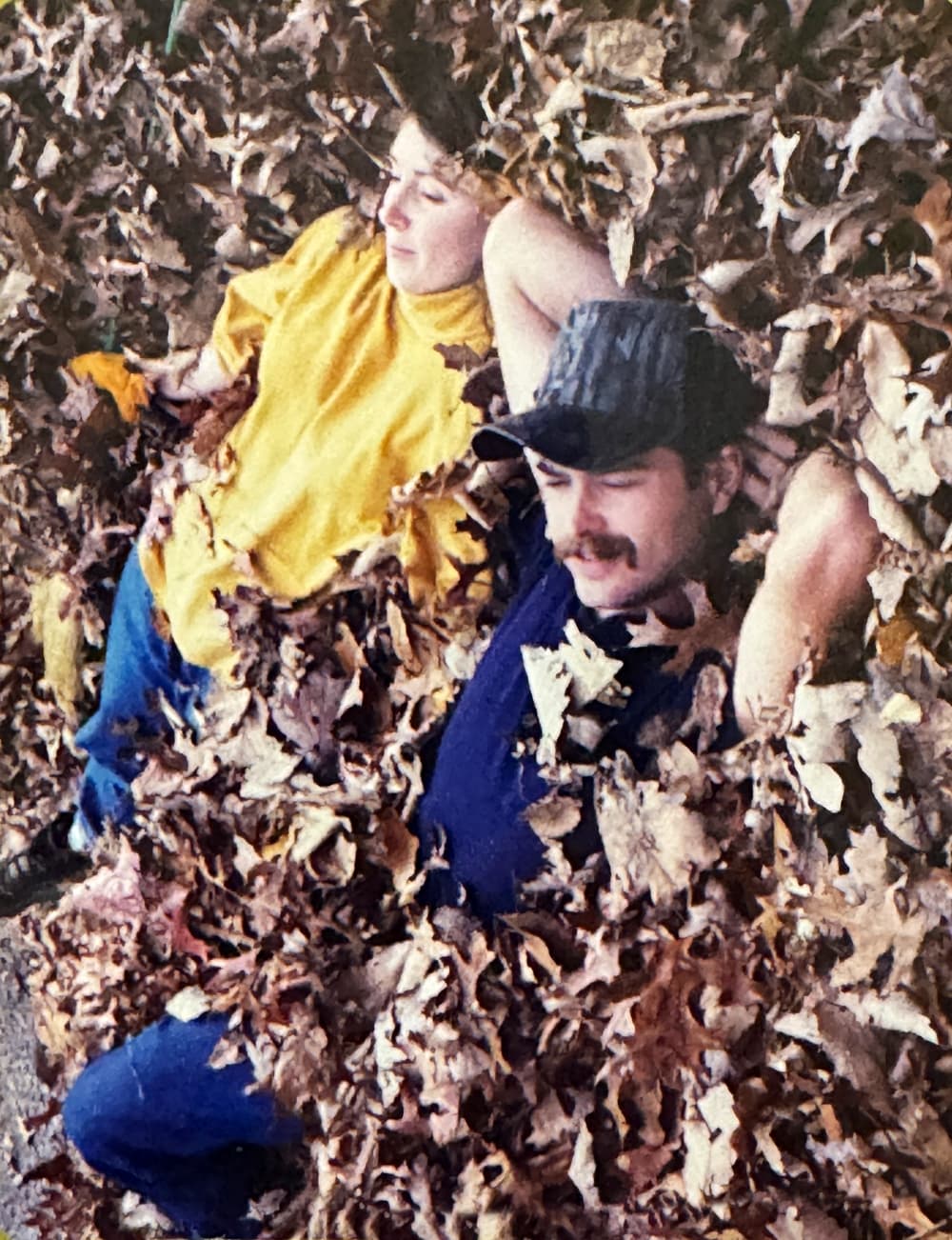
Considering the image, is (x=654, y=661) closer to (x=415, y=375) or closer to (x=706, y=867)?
(x=706, y=867)

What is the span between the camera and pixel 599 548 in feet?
3.35

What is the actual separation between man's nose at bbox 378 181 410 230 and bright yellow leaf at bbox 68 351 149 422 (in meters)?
0.36

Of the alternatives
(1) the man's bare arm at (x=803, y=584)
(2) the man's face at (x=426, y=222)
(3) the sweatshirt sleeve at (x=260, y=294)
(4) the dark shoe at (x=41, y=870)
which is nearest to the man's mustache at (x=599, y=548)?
(1) the man's bare arm at (x=803, y=584)

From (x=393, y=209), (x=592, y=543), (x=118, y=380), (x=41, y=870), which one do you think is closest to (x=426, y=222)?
(x=393, y=209)

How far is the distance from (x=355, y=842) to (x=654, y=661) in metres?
0.36

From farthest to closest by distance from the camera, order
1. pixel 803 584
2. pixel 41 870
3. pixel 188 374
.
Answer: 1. pixel 41 870
2. pixel 188 374
3. pixel 803 584

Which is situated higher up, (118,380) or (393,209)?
(393,209)

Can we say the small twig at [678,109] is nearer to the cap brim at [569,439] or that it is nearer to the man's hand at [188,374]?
the cap brim at [569,439]

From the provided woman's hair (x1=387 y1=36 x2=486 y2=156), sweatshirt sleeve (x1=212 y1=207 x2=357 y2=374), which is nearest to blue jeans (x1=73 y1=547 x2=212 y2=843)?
sweatshirt sleeve (x1=212 y1=207 x2=357 y2=374)

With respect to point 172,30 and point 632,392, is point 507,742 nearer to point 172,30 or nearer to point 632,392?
point 632,392

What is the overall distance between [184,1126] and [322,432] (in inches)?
28.4

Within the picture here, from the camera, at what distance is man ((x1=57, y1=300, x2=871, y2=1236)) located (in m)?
0.96

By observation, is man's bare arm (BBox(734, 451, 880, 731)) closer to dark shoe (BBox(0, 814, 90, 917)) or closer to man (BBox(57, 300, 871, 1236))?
man (BBox(57, 300, 871, 1236))

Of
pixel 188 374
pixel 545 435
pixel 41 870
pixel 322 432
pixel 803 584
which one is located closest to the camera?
pixel 803 584
